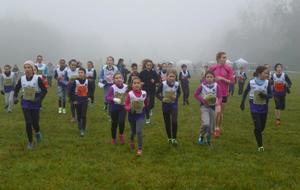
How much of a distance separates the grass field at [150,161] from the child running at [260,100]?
54 cm

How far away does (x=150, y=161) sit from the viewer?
368 inches

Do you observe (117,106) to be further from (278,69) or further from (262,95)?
(278,69)

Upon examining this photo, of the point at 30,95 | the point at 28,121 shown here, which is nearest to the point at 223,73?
the point at 30,95

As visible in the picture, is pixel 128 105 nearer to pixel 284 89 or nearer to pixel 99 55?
pixel 284 89

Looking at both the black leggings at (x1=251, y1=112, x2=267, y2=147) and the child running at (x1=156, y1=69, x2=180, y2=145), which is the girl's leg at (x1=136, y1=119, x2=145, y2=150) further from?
the black leggings at (x1=251, y1=112, x2=267, y2=147)

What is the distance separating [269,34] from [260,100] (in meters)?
94.0

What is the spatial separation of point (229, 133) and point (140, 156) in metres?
4.14

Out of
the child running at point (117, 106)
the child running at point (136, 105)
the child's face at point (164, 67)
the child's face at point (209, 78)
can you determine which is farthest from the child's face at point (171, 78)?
the child's face at point (164, 67)

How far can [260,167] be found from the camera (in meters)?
8.90

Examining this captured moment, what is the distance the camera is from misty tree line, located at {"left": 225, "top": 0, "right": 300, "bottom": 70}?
84.0m

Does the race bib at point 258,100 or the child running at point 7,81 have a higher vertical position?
the child running at point 7,81

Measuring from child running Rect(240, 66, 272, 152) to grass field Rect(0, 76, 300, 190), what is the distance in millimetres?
537

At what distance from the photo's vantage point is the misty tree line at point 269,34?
84.0m

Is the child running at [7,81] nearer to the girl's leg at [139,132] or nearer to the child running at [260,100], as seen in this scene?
the girl's leg at [139,132]
